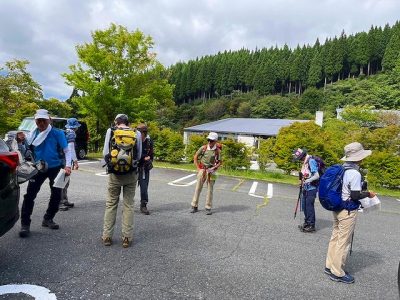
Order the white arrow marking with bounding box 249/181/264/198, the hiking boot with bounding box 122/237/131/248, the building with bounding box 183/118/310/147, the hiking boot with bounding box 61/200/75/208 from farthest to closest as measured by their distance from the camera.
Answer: the building with bounding box 183/118/310/147
the white arrow marking with bounding box 249/181/264/198
the hiking boot with bounding box 61/200/75/208
the hiking boot with bounding box 122/237/131/248

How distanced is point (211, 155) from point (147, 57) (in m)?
17.4

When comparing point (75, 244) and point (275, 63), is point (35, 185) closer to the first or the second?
point (75, 244)

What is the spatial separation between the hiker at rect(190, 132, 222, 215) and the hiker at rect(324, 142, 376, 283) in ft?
10.1

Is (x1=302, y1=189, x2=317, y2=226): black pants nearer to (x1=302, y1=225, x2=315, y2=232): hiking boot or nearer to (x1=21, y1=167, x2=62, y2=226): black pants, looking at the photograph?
(x1=302, y1=225, x2=315, y2=232): hiking boot

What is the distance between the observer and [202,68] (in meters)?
96.7

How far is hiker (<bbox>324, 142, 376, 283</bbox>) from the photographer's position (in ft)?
12.2

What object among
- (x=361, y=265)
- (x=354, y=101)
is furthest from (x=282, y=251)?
(x=354, y=101)

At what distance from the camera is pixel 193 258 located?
13.3 ft

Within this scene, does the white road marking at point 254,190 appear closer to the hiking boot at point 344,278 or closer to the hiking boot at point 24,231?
the hiking boot at point 344,278

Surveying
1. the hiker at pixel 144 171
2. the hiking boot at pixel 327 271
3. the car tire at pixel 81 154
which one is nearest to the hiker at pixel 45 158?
the hiker at pixel 144 171

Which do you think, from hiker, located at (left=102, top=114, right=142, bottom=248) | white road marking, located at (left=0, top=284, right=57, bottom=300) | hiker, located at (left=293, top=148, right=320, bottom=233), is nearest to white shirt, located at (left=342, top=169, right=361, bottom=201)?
hiker, located at (left=293, top=148, right=320, bottom=233)

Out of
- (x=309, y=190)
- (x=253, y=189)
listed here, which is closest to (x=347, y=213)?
(x=309, y=190)

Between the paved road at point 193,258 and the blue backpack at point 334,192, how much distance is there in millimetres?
886

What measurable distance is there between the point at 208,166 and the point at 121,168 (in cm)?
286
